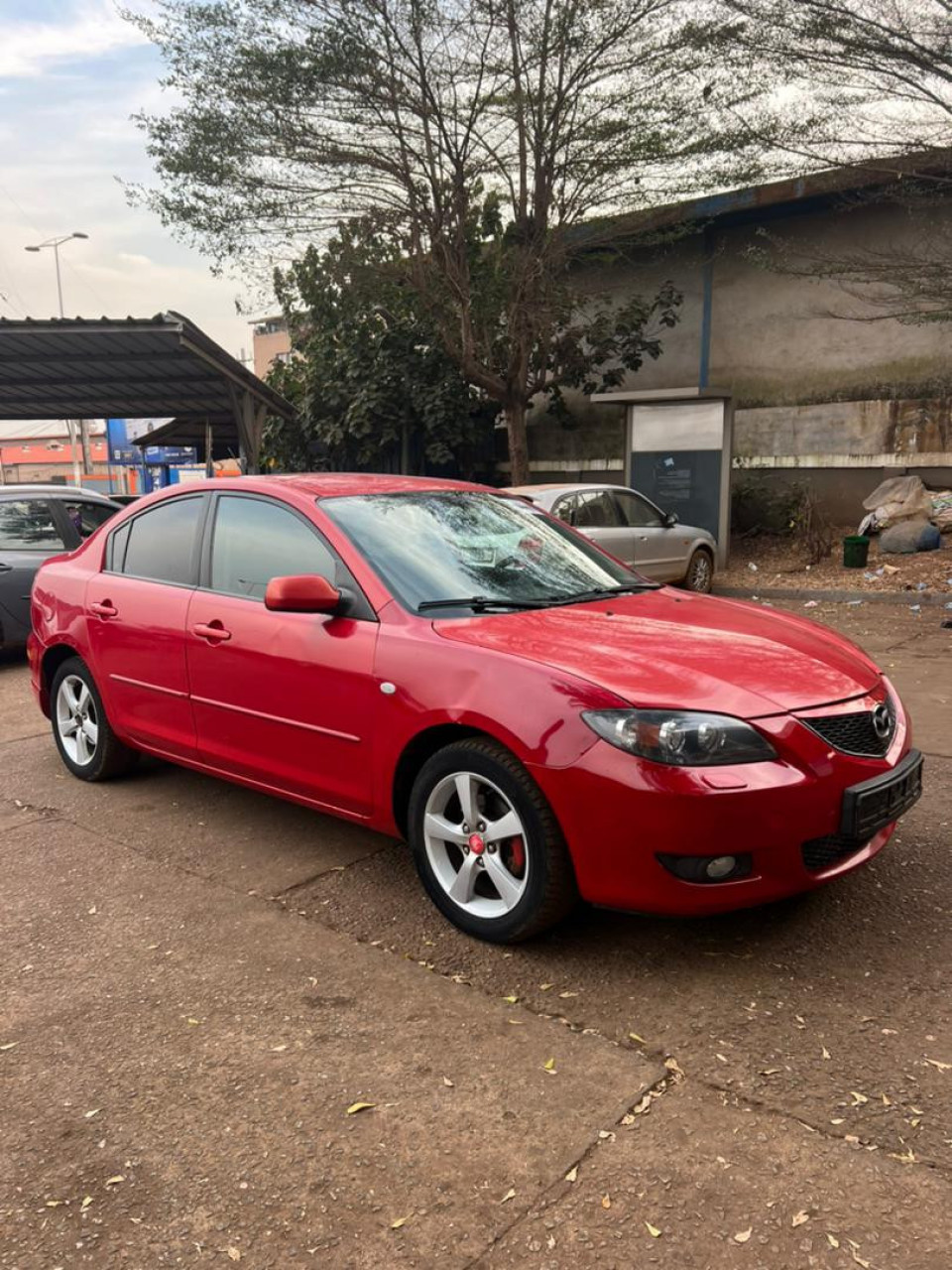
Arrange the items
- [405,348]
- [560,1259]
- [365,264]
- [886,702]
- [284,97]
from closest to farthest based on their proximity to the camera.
→ [560,1259], [886,702], [284,97], [365,264], [405,348]

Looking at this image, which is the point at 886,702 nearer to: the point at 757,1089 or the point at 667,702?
the point at 667,702

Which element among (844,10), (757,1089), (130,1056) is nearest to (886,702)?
(757,1089)

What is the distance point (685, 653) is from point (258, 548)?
6.36 ft

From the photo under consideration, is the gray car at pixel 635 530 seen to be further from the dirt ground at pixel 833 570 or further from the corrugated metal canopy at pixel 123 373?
the corrugated metal canopy at pixel 123 373

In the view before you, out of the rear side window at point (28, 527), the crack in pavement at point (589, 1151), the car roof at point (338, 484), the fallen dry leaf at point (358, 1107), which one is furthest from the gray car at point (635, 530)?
the fallen dry leaf at point (358, 1107)

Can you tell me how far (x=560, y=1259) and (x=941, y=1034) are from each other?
1.31 metres

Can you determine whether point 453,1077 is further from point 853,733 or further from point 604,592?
point 604,592

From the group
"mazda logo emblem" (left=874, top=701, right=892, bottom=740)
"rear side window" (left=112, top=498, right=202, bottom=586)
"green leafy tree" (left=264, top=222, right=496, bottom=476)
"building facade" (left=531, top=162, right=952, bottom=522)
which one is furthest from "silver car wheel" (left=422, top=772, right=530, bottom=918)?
"green leafy tree" (left=264, top=222, right=496, bottom=476)

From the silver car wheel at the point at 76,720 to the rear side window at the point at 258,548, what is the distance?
1318mm

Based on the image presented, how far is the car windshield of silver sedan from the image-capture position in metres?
3.68

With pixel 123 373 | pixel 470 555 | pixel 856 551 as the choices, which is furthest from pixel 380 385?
pixel 470 555

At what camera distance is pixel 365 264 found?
1435 centimetres

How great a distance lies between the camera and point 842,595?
36.8 feet

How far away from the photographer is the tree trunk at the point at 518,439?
1508 centimetres
